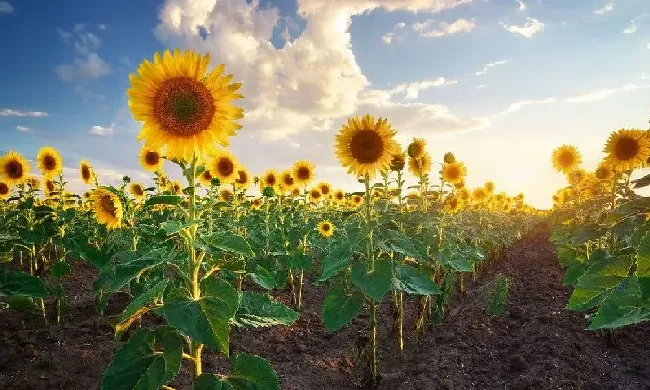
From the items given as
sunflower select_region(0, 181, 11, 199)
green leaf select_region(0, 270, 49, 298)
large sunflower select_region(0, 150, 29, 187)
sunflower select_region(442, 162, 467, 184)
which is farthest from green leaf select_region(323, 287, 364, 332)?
sunflower select_region(0, 181, 11, 199)

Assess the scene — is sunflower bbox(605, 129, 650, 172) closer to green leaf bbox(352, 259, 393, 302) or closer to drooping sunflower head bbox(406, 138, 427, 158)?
drooping sunflower head bbox(406, 138, 427, 158)

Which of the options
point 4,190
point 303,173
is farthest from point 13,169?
point 303,173

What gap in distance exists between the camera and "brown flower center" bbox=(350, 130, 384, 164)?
16.6 feet

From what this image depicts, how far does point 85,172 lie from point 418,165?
6.21 meters

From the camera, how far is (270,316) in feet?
9.59

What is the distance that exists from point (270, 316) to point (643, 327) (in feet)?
20.9

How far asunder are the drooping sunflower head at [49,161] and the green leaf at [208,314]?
7890 mm

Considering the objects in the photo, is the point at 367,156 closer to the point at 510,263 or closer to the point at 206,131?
the point at 206,131

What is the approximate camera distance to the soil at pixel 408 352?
4.91m

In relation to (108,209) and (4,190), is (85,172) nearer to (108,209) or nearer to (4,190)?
(4,190)

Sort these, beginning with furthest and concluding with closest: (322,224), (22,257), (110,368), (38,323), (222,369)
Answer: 1. (22,257)
2. (322,224)
3. (38,323)
4. (222,369)
5. (110,368)

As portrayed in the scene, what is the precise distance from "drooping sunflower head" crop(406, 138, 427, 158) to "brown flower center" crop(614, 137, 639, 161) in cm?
278

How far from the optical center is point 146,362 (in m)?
2.61

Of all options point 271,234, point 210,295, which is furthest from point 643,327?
point 210,295
